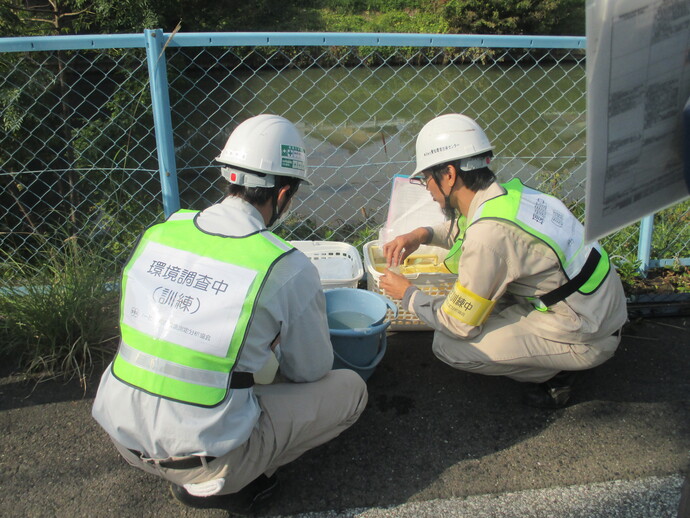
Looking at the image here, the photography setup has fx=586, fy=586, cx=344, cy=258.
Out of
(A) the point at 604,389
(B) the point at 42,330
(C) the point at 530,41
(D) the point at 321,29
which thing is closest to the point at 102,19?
(B) the point at 42,330

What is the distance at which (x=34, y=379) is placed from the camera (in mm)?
3090

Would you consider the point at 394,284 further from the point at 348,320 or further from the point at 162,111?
the point at 162,111

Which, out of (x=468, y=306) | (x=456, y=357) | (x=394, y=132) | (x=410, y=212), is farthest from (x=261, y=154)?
(x=394, y=132)

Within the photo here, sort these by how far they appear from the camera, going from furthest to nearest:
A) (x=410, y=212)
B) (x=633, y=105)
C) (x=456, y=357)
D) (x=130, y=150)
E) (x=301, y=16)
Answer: (x=301, y=16) → (x=130, y=150) → (x=410, y=212) → (x=456, y=357) → (x=633, y=105)

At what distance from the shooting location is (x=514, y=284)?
8.86ft

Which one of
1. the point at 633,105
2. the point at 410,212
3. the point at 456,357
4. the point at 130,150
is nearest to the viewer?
the point at 633,105

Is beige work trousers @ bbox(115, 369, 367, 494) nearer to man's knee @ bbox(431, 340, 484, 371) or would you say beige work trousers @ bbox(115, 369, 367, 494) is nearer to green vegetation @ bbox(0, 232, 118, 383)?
man's knee @ bbox(431, 340, 484, 371)

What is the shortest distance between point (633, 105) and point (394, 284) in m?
1.96

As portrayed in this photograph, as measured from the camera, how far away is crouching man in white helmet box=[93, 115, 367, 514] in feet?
6.13

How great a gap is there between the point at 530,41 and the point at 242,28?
46.7ft

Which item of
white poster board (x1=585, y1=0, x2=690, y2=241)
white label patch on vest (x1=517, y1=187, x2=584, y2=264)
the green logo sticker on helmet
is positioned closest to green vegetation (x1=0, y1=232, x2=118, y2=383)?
the green logo sticker on helmet

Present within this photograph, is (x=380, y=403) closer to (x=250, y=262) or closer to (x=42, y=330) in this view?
(x=250, y=262)

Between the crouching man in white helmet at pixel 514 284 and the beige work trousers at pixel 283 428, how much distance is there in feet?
2.01

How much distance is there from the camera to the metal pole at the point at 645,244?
3799mm
